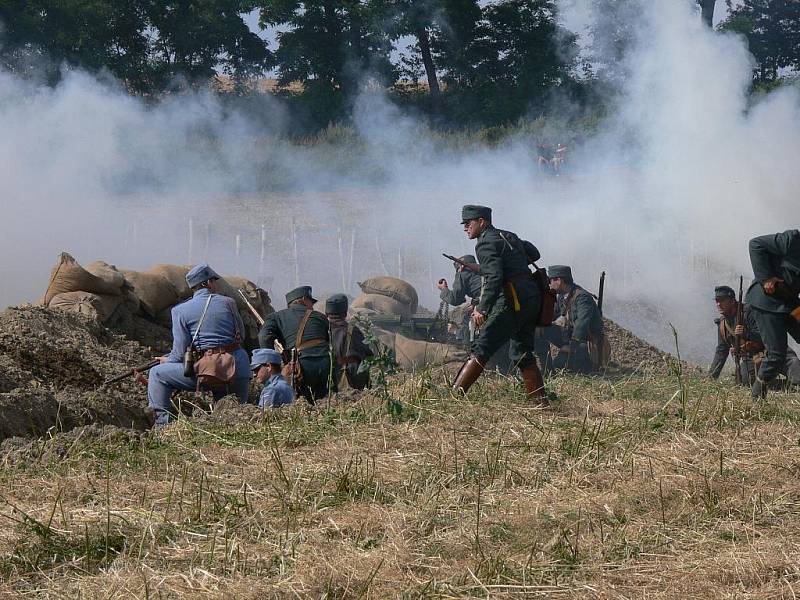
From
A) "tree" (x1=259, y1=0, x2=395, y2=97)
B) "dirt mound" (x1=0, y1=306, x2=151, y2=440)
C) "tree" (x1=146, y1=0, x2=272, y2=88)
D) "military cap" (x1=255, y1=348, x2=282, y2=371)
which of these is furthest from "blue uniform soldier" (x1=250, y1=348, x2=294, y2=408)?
"tree" (x1=259, y1=0, x2=395, y2=97)

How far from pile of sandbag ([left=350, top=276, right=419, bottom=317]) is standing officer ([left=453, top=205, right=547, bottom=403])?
544cm

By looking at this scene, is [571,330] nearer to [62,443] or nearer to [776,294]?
[776,294]

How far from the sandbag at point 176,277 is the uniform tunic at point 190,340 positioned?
3.19 meters

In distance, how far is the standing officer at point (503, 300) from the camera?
24.2 feet

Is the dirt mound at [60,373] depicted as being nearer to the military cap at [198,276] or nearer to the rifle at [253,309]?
the military cap at [198,276]

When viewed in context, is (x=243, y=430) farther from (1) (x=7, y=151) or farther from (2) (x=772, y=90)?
(2) (x=772, y=90)

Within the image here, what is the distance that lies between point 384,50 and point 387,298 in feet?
57.5

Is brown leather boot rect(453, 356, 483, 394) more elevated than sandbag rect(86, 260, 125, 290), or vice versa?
sandbag rect(86, 260, 125, 290)

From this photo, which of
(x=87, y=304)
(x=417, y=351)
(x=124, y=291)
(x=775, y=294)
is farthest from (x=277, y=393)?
(x=417, y=351)

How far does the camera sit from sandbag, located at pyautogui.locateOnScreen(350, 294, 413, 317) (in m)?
13.2

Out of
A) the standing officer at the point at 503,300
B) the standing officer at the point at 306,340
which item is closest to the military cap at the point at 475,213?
the standing officer at the point at 503,300

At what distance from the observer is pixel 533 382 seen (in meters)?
7.29

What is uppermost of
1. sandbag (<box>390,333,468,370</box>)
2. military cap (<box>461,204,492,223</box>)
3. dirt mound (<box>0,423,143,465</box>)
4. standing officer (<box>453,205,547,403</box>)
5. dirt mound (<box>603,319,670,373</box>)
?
military cap (<box>461,204,492,223</box>)

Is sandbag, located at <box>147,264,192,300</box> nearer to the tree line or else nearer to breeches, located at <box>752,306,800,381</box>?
breeches, located at <box>752,306,800,381</box>
